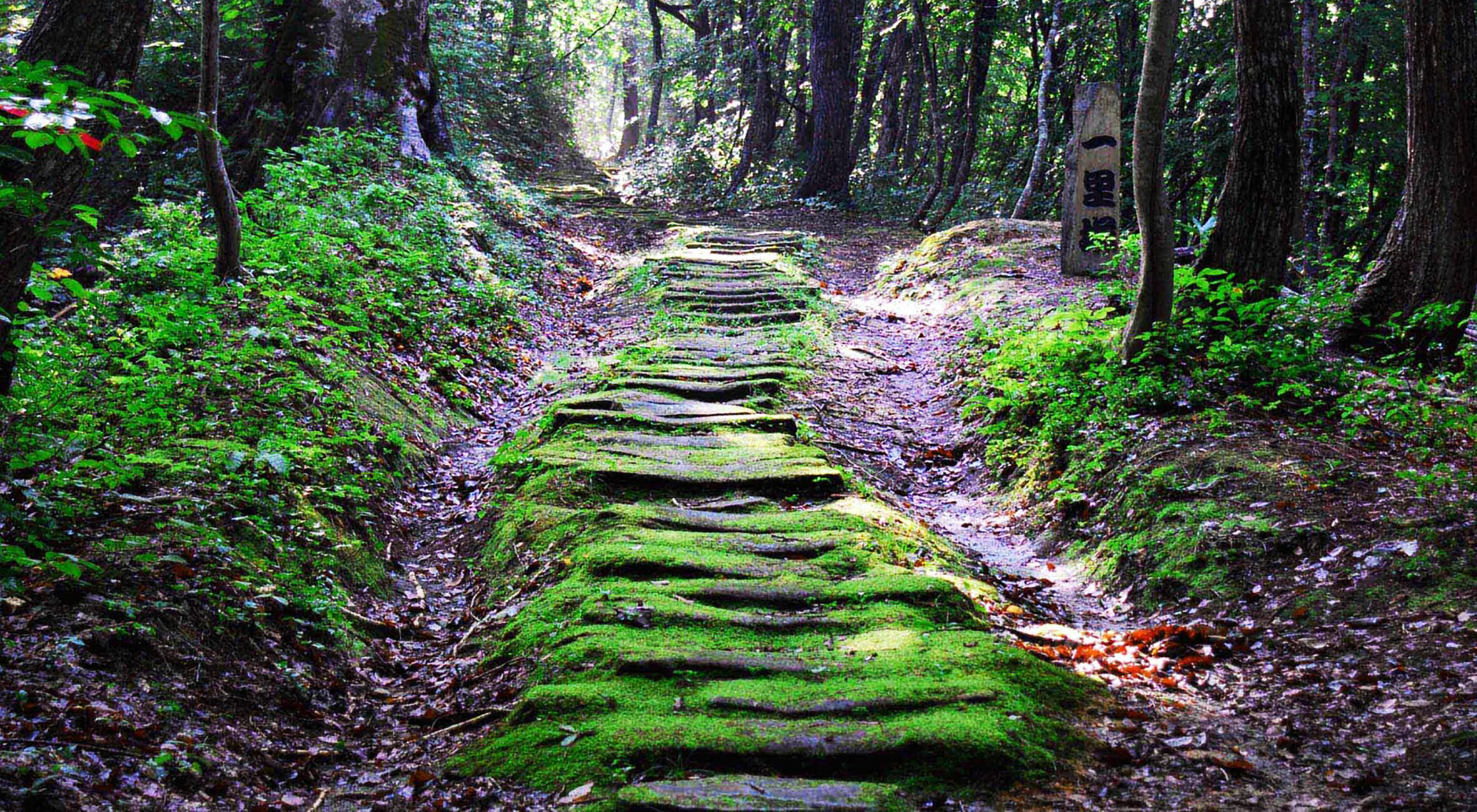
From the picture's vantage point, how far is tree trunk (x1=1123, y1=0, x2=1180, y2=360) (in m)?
5.45

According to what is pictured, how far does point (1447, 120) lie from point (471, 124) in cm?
Answer: 1930

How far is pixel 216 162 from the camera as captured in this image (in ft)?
19.5

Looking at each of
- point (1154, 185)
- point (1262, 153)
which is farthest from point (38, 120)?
point (1262, 153)

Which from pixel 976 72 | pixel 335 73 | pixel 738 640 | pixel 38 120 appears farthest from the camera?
pixel 976 72

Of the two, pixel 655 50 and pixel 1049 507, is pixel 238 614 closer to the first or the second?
pixel 1049 507

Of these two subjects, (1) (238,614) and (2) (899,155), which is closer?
(1) (238,614)

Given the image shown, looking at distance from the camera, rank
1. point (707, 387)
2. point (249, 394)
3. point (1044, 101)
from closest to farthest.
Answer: point (249, 394) → point (707, 387) → point (1044, 101)

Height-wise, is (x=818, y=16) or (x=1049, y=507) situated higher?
(x=818, y=16)

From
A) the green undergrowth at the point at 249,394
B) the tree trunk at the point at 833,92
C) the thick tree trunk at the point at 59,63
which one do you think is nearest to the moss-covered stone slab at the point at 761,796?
the green undergrowth at the point at 249,394

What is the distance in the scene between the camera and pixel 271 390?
5.18 metres

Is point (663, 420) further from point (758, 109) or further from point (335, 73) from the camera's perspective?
point (758, 109)

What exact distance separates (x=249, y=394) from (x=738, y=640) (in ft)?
10.8

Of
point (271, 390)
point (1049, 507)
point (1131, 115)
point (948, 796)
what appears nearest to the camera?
point (948, 796)

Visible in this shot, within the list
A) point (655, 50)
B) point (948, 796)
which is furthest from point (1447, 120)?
point (655, 50)
